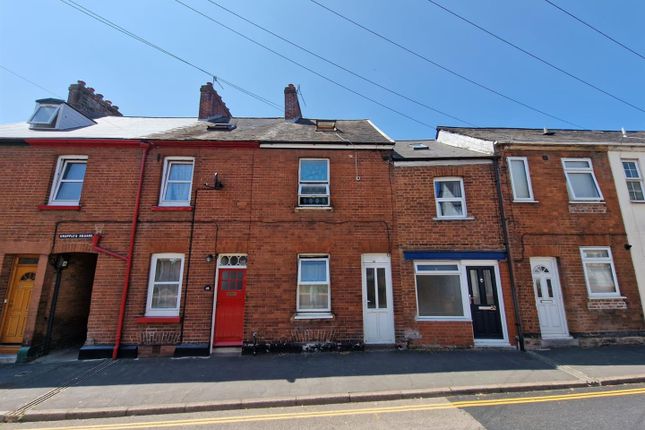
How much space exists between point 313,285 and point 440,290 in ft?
12.7

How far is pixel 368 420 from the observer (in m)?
4.45

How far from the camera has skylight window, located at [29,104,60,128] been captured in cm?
1004

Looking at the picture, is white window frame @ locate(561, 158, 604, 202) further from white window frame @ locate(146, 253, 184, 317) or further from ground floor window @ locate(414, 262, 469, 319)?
white window frame @ locate(146, 253, 184, 317)

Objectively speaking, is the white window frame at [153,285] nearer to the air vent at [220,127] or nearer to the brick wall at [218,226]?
the brick wall at [218,226]

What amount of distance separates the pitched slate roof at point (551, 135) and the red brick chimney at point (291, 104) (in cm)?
678

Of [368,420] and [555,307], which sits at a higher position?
[555,307]

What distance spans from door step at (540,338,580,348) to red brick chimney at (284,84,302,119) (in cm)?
1209

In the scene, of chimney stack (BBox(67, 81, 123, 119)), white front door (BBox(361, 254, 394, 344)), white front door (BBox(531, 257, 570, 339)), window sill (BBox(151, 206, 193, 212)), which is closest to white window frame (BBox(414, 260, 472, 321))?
white front door (BBox(361, 254, 394, 344))

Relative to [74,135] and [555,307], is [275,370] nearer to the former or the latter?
[555,307]

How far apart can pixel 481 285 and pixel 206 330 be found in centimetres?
819

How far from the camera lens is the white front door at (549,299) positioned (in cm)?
825

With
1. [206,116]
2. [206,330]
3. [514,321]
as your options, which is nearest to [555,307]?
[514,321]

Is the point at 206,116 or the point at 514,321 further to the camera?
the point at 206,116

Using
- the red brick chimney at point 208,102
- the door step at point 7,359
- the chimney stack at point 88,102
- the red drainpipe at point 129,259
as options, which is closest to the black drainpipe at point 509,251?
the red drainpipe at point 129,259
